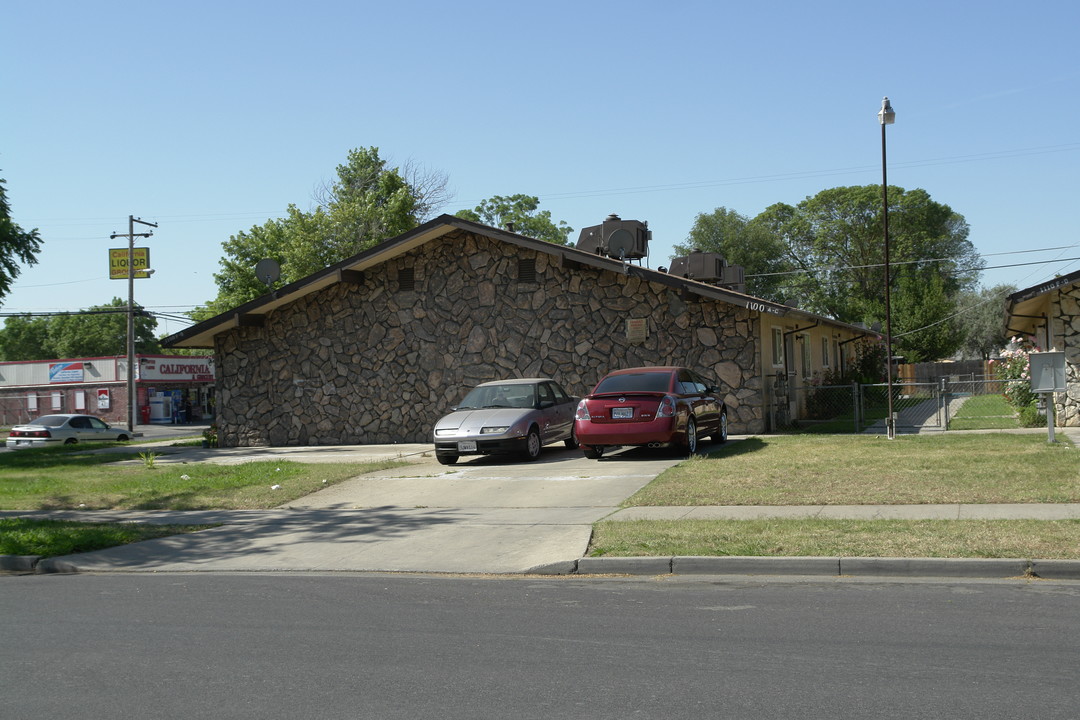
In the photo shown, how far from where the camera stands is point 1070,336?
62.5 feet

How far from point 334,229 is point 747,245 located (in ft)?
100

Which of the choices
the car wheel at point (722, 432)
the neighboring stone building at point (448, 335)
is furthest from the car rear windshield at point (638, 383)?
the neighboring stone building at point (448, 335)

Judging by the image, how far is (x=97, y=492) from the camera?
16.0m

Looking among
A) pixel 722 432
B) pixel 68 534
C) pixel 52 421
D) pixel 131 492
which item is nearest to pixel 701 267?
pixel 722 432

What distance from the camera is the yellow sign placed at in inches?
1873

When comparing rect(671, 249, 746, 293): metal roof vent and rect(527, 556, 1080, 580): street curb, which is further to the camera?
rect(671, 249, 746, 293): metal roof vent

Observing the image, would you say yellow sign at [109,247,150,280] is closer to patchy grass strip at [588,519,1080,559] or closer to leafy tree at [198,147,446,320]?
leafy tree at [198,147,446,320]

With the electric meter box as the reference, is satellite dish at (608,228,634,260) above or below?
above

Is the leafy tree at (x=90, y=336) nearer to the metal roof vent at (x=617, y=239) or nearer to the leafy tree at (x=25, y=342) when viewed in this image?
the leafy tree at (x=25, y=342)

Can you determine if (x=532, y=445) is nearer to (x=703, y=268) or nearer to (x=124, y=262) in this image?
(x=703, y=268)

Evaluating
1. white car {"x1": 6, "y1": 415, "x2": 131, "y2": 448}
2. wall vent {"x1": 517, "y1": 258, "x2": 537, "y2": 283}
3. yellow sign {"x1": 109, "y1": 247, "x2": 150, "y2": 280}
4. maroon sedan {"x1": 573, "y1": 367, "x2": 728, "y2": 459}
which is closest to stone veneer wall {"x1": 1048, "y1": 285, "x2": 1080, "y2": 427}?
maroon sedan {"x1": 573, "y1": 367, "x2": 728, "y2": 459}

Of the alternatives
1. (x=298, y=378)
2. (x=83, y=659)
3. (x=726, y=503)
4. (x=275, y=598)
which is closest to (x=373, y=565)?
(x=275, y=598)

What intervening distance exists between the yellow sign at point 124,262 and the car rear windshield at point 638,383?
36658 millimetres

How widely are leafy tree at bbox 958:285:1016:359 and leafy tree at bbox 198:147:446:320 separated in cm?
3831
